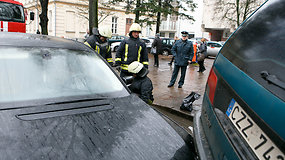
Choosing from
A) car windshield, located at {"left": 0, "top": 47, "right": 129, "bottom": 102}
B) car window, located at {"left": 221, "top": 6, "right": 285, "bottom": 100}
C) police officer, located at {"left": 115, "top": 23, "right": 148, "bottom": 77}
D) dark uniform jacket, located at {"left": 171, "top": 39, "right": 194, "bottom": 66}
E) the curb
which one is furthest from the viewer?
dark uniform jacket, located at {"left": 171, "top": 39, "right": 194, "bottom": 66}

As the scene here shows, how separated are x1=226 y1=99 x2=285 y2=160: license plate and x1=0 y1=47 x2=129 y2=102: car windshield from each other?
1.28 metres

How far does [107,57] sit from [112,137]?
3.96 meters

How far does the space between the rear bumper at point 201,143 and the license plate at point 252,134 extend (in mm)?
314

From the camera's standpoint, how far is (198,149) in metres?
1.77

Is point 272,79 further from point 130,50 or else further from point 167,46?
point 167,46

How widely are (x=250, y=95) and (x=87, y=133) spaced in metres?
1.10

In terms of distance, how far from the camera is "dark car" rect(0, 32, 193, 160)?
5.16 ft

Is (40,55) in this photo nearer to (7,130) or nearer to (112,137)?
(7,130)

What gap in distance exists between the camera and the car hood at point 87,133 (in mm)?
1515

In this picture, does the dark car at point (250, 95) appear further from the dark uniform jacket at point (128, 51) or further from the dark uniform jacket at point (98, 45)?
the dark uniform jacket at point (98, 45)

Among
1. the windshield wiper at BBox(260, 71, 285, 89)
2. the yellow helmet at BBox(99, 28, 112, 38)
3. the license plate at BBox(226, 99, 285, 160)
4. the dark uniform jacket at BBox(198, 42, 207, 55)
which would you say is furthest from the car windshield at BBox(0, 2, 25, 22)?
the windshield wiper at BBox(260, 71, 285, 89)

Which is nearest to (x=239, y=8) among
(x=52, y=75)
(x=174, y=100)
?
(x=174, y=100)

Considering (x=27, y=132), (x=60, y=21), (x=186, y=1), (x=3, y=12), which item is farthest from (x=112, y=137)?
(x=60, y=21)

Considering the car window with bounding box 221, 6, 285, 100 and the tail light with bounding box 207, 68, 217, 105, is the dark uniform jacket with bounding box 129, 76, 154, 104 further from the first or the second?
the car window with bounding box 221, 6, 285, 100
